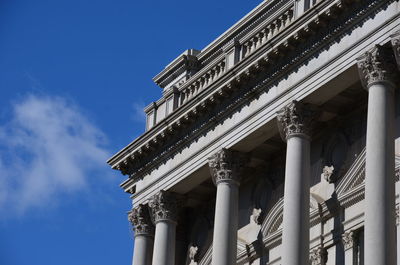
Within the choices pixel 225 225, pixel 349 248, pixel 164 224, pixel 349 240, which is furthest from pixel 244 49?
pixel 349 248

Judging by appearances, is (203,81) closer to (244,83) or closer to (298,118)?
(244,83)

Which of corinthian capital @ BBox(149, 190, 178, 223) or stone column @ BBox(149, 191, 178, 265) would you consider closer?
stone column @ BBox(149, 191, 178, 265)

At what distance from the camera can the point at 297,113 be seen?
4194cm

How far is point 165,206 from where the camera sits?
158ft

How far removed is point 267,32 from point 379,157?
9.02 metres

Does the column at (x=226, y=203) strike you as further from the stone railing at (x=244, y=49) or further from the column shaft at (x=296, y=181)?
the column shaft at (x=296, y=181)

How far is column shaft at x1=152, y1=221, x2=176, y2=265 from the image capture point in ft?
156

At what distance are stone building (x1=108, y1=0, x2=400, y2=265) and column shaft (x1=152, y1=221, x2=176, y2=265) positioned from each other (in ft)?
0.15

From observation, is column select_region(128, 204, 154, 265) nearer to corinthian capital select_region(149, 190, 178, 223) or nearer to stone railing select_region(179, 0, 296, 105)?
corinthian capital select_region(149, 190, 178, 223)

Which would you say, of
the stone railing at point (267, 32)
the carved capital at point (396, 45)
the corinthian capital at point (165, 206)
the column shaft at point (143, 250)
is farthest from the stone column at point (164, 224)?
the carved capital at point (396, 45)

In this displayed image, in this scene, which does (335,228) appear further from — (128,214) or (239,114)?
(128,214)

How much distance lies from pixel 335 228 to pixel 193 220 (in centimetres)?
891

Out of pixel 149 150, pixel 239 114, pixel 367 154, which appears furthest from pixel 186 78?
pixel 367 154

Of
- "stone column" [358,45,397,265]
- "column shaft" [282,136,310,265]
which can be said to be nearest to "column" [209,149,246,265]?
"column shaft" [282,136,310,265]
